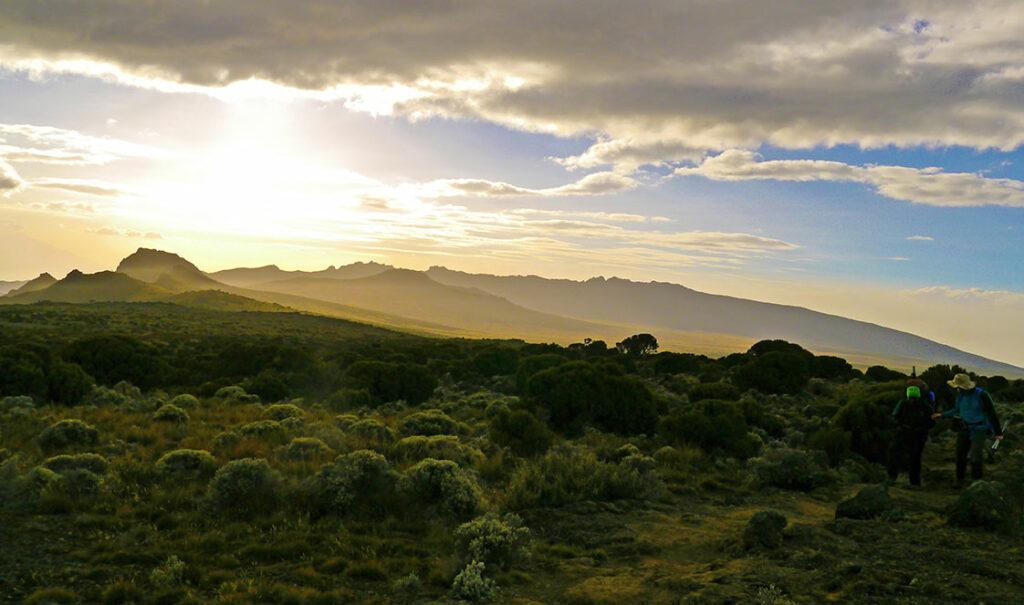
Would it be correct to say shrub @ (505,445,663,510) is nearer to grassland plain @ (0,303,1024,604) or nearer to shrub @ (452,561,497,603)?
grassland plain @ (0,303,1024,604)

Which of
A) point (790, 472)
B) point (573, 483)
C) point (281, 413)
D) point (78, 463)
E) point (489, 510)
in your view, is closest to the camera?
point (489, 510)

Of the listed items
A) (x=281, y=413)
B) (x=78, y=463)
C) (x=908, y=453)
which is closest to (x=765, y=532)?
(x=908, y=453)

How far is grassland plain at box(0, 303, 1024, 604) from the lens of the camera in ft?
21.7

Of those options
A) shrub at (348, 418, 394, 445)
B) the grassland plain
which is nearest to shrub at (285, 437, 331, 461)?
the grassland plain

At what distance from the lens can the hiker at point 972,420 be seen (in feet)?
38.7

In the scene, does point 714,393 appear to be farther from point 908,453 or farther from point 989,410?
point 989,410

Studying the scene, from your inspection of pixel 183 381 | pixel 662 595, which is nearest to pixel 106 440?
pixel 662 595

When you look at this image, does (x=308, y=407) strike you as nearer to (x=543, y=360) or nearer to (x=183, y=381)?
(x=183, y=381)

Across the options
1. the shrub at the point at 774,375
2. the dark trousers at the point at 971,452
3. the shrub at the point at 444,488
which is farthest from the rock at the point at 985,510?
the shrub at the point at 774,375

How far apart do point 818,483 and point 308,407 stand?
15.9 m

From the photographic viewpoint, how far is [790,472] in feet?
40.5

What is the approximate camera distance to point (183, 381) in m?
25.3

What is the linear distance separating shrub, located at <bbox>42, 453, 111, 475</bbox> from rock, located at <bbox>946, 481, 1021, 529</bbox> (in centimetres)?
Result: 1341

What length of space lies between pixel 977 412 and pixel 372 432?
13040mm
